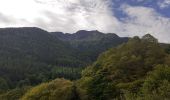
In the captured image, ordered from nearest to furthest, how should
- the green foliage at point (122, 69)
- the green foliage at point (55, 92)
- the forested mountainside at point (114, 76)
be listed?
1. the forested mountainside at point (114, 76)
2. the green foliage at point (122, 69)
3. the green foliage at point (55, 92)

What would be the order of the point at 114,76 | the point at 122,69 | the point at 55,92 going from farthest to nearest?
the point at 122,69
the point at 114,76
the point at 55,92

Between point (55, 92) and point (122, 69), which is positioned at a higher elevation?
point (122, 69)

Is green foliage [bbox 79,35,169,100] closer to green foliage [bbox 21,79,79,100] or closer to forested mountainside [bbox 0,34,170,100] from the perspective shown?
forested mountainside [bbox 0,34,170,100]

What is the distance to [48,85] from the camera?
317 feet

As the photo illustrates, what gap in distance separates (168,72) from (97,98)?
16642 mm

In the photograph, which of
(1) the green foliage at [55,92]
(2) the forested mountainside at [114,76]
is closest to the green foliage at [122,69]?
(2) the forested mountainside at [114,76]

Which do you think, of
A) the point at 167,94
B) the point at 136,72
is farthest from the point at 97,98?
the point at 167,94

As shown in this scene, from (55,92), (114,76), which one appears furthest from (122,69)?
(55,92)

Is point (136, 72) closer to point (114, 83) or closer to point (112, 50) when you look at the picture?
point (114, 83)

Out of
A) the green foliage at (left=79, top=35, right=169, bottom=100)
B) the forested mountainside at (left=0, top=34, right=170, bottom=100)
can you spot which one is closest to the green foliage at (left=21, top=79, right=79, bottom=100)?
the forested mountainside at (left=0, top=34, right=170, bottom=100)

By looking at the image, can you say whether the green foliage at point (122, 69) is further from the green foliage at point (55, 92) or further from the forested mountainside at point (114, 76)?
the green foliage at point (55, 92)

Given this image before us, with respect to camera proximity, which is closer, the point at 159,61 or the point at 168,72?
the point at 168,72

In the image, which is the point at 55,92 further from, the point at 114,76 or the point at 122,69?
the point at 122,69

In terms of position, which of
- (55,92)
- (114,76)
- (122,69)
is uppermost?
(122,69)
